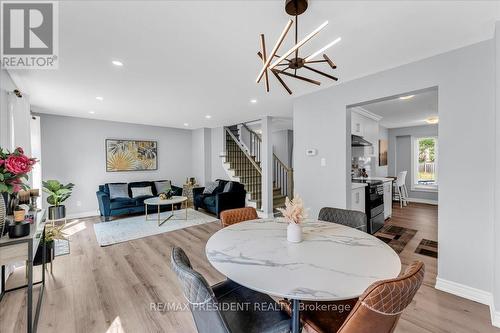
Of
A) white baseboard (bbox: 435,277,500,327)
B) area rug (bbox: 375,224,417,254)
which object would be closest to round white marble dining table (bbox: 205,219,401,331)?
white baseboard (bbox: 435,277,500,327)

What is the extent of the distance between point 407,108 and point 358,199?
265 centimetres

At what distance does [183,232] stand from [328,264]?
3.56 meters

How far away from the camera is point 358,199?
11.8ft

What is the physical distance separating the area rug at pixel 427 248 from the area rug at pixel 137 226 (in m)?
3.86

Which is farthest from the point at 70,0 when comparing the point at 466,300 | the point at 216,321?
the point at 466,300

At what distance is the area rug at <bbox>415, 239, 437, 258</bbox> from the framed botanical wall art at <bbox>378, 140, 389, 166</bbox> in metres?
3.22

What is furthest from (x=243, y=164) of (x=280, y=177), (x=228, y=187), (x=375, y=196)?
(x=375, y=196)

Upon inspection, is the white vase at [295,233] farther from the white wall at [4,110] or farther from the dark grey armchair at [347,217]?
the white wall at [4,110]

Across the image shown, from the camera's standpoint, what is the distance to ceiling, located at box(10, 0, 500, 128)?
1.64 m

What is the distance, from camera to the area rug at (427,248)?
120 inches

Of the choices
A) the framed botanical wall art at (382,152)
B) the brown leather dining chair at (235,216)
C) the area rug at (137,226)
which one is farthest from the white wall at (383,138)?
the brown leather dining chair at (235,216)

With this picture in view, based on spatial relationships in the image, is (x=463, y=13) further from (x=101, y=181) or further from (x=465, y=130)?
(x=101, y=181)

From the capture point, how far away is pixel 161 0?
5.07ft

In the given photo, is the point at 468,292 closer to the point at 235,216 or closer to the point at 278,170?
the point at 235,216
